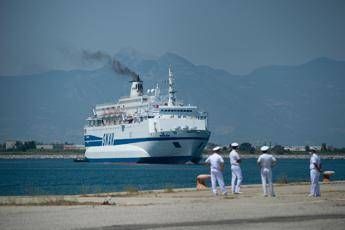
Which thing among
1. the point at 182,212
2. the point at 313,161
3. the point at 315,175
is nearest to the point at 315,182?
the point at 315,175

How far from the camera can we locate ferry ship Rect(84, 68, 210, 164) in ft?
286

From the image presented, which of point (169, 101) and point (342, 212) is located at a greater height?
point (169, 101)

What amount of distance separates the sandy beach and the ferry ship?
6456 cm

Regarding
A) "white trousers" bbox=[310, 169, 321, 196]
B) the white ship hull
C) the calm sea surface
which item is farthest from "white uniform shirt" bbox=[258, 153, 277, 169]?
the white ship hull

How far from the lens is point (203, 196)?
22.4 metres

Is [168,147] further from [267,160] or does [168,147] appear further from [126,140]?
[267,160]

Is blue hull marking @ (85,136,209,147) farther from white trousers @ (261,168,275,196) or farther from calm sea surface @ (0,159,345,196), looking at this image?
white trousers @ (261,168,275,196)

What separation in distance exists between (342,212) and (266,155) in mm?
4517

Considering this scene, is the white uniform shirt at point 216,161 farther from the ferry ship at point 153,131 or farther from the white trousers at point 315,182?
the ferry ship at point 153,131

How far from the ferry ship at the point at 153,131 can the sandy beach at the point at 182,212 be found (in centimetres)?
6456

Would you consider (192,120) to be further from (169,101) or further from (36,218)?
(36,218)

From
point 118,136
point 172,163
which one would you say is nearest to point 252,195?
point 172,163

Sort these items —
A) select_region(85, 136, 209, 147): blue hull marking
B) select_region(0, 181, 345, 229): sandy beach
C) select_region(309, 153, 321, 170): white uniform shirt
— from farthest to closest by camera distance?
1. select_region(85, 136, 209, 147): blue hull marking
2. select_region(309, 153, 321, 170): white uniform shirt
3. select_region(0, 181, 345, 229): sandy beach

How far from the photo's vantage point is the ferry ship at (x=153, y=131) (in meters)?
87.2
